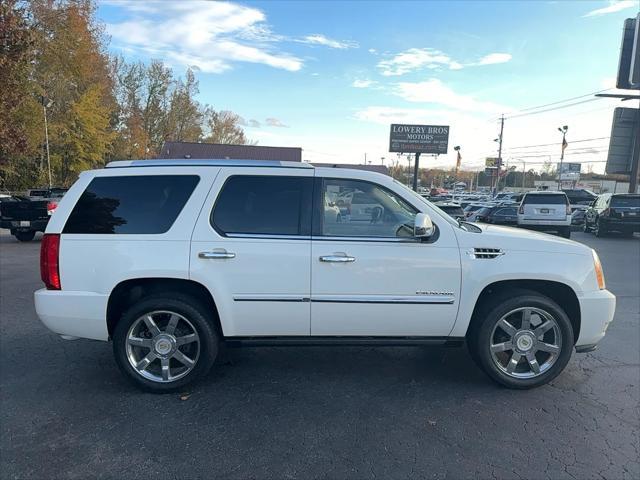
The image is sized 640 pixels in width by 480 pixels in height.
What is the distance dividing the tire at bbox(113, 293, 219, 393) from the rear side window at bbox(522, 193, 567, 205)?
15.3 metres

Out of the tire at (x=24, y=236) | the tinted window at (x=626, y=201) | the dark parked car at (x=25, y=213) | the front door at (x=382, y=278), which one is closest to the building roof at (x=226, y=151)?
the tire at (x=24, y=236)

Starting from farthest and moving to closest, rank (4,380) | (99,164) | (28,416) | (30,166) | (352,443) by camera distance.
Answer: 1. (99,164)
2. (30,166)
3. (4,380)
4. (28,416)
5. (352,443)

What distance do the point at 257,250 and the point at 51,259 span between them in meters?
1.69

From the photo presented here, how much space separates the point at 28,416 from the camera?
3.37 meters

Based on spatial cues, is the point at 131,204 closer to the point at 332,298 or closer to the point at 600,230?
the point at 332,298

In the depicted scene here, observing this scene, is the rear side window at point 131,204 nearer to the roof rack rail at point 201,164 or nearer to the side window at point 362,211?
the roof rack rail at point 201,164

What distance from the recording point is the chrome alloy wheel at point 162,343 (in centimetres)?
375

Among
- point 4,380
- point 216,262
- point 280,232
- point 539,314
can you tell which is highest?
point 280,232

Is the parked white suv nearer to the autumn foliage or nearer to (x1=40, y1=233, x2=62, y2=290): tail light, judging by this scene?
(x1=40, y1=233, x2=62, y2=290): tail light

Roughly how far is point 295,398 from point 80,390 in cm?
182

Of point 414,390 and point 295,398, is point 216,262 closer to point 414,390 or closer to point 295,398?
point 295,398

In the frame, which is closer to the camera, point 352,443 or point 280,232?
point 352,443

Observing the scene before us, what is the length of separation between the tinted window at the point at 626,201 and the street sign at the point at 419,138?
2049cm

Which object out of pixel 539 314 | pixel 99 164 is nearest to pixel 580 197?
pixel 539 314
